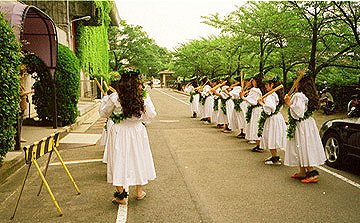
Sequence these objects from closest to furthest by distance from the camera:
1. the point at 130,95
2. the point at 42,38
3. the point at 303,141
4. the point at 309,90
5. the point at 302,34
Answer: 1. the point at 130,95
2. the point at 309,90
3. the point at 303,141
4. the point at 42,38
5. the point at 302,34

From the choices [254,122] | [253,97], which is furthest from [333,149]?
[254,122]

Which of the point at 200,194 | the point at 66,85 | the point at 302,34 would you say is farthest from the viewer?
the point at 302,34

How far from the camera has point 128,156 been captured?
534 centimetres

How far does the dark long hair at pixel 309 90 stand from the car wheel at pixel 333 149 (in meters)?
1.26

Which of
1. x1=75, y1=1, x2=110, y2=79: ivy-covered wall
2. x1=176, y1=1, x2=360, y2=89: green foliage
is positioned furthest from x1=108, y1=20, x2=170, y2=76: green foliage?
x1=176, y1=1, x2=360, y2=89: green foliage

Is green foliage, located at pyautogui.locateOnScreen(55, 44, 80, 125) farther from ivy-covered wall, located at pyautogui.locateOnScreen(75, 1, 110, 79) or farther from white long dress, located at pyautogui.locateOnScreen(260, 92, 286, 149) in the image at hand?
ivy-covered wall, located at pyautogui.locateOnScreen(75, 1, 110, 79)

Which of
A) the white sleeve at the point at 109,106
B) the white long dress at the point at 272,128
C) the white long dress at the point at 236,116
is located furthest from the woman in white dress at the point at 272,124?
the white sleeve at the point at 109,106

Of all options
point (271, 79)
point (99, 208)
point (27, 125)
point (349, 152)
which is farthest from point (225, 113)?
point (99, 208)

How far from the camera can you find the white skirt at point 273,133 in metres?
7.98

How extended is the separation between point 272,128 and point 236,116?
155 inches

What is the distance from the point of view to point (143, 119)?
18.2ft

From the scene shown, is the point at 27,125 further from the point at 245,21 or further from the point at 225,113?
the point at 245,21

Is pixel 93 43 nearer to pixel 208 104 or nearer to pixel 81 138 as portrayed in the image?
pixel 208 104

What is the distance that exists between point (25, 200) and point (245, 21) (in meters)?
16.0
